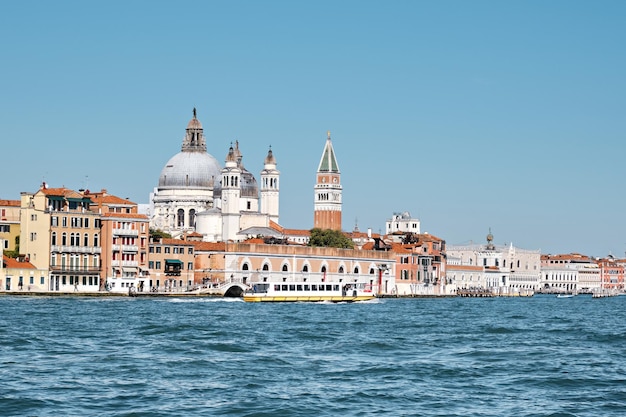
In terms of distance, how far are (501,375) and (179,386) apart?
748 cm

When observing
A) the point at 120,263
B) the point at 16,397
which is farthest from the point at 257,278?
the point at 16,397

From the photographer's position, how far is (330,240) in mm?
111750

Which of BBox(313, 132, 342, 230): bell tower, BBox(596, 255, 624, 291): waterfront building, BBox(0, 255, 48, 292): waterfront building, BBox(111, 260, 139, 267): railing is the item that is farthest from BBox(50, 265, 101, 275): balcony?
BBox(596, 255, 624, 291): waterfront building

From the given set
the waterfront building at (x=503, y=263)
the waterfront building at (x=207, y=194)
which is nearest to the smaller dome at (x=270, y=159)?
the waterfront building at (x=207, y=194)

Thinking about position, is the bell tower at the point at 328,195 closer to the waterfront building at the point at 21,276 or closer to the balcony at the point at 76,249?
the balcony at the point at 76,249

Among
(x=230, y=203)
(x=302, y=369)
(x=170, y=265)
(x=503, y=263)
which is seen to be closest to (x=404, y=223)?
(x=503, y=263)

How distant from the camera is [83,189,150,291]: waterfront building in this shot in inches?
3319

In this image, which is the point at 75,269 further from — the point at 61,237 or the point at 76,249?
the point at 61,237

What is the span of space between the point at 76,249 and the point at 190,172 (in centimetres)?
3952

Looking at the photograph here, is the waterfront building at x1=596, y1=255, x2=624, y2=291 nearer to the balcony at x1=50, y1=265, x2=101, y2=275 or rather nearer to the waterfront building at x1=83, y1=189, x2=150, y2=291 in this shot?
the waterfront building at x1=83, y1=189, x2=150, y2=291

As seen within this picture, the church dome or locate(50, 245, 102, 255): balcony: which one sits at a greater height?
the church dome

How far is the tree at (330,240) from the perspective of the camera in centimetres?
11156

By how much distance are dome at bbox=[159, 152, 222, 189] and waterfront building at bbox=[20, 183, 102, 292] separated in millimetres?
37233

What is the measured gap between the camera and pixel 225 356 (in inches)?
1318
